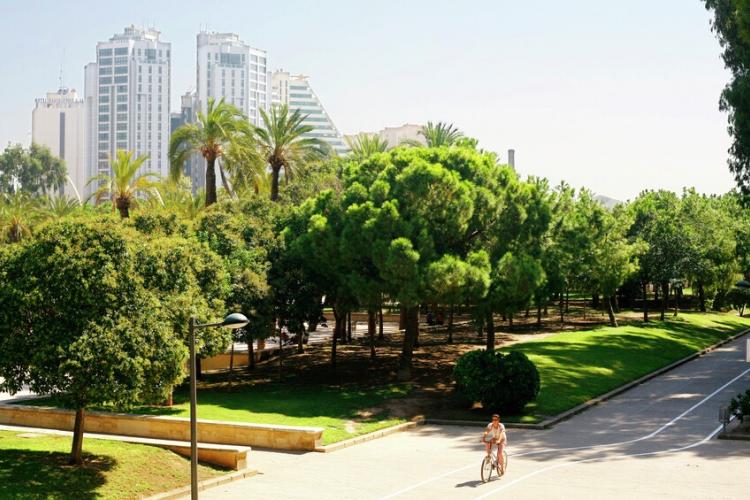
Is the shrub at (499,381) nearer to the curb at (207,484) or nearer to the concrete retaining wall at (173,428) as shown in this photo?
the concrete retaining wall at (173,428)

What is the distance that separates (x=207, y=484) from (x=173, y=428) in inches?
244

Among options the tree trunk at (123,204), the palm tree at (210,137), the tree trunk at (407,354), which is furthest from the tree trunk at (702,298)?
the tree trunk at (123,204)

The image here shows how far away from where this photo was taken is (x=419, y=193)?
116 ft

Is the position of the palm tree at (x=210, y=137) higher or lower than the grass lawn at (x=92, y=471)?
higher

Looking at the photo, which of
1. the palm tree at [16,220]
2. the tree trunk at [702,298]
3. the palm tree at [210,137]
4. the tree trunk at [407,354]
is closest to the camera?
the tree trunk at [407,354]

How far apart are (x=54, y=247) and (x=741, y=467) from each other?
60.6 ft

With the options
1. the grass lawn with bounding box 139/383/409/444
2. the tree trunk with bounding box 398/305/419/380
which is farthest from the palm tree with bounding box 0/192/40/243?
the tree trunk with bounding box 398/305/419/380

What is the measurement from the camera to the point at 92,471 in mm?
21875

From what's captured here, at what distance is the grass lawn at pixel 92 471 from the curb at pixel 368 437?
4.23 meters

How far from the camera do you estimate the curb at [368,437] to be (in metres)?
26.9

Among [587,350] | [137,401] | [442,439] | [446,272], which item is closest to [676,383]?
[587,350]

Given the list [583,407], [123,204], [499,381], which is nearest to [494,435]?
[499,381]

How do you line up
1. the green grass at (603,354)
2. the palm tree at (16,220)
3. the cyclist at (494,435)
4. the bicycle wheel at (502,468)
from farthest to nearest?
the palm tree at (16,220)
the green grass at (603,354)
the bicycle wheel at (502,468)
the cyclist at (494,435)

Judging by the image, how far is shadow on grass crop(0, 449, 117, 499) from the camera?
65.7 feet
